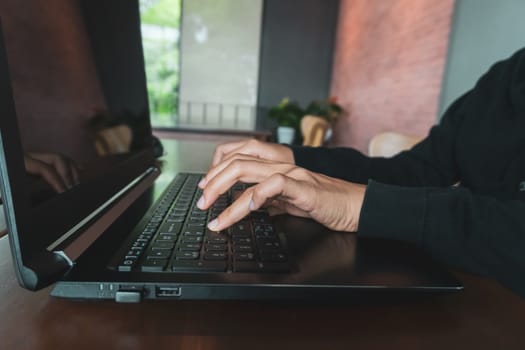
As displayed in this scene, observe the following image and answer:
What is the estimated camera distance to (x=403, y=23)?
2416mm

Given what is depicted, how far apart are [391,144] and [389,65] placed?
1427 millimetres

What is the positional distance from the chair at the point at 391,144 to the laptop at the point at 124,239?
43.3 inches

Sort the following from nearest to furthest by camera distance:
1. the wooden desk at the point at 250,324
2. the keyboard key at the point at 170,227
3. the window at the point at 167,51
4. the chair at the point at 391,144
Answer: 1. the wooden desk at the point at 250,324
2. the keyboard key at the point at 170,227
3. the chair at the point at 391,144
4. the window at the point at 167,51

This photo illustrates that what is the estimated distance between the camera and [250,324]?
25 centimetres

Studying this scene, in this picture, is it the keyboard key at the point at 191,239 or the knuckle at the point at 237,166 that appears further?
the knuckle at the point at 237,166

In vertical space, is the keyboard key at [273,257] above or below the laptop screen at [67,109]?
below

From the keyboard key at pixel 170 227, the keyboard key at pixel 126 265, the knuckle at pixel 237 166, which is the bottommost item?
the keyboard key at pixel 170 227

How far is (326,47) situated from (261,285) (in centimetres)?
460

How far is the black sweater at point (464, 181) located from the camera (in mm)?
369

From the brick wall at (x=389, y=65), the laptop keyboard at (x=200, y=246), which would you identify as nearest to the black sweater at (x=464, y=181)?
the laptop keyboard at (x=200, y=246)

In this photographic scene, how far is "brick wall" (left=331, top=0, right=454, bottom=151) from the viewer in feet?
6.49

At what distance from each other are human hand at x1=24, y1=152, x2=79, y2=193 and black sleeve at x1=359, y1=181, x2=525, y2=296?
32 centimetres

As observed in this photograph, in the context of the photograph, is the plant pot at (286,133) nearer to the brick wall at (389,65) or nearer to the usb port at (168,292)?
the brick wall at (389,65)

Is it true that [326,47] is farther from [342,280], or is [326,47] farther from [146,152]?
[342,280]
